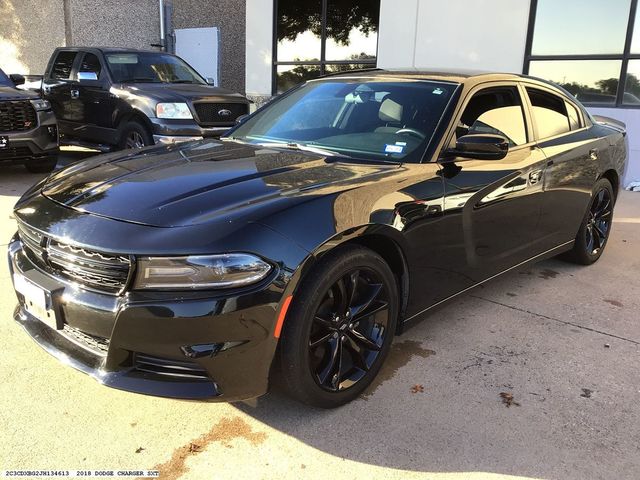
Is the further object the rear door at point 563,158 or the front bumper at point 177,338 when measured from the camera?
the rear door at point 563,158

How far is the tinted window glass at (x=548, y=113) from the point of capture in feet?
13.7

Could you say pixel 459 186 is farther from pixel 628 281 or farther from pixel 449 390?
pixel 628 281

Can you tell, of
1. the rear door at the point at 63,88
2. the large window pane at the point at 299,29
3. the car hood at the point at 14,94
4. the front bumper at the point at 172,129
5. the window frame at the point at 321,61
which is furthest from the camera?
the large window pane at the point at 299,29

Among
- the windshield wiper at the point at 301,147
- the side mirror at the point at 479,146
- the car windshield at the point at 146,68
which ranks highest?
the car windshield at the point at 146,68

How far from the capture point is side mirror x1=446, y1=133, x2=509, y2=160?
3.17 m

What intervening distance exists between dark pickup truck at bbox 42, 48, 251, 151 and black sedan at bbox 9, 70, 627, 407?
12.6 ft

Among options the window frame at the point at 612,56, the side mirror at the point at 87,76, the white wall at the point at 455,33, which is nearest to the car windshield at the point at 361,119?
the side mirror at the point at 87,76

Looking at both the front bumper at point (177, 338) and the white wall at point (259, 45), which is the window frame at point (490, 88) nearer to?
the front bumper at point (177, 338)

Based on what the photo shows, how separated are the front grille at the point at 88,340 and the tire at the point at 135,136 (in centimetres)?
558

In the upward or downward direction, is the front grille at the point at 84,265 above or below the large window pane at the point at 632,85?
below

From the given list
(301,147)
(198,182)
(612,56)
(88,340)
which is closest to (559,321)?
(301,147)

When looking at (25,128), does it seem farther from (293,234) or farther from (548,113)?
(293,234)

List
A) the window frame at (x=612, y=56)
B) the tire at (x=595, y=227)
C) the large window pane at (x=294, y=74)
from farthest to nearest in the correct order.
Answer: the large window pane at (x=294, y=74)
the window frame at (x=612, y=56)
the tire at (x=595, y=227)

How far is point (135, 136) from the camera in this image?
8008mm
